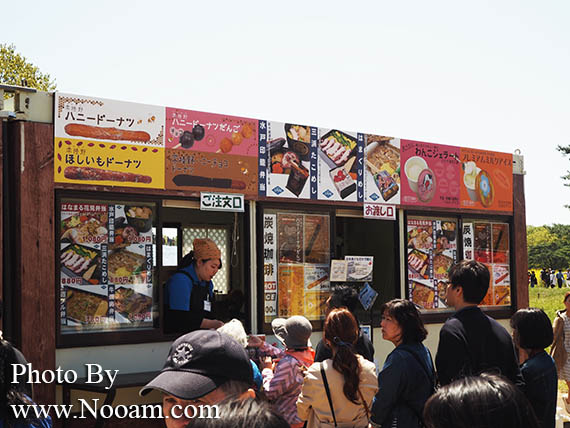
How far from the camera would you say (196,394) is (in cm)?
211

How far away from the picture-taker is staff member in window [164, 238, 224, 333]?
6809mm

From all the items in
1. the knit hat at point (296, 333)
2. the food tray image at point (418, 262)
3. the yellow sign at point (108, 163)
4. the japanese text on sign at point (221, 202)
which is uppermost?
the yellow sign at point (108, 163)

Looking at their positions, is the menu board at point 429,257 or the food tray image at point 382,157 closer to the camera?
the food tray image at point 382,157

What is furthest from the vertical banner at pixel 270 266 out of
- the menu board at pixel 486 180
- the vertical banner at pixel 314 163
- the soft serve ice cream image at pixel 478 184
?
the soft serve ice cream image at pixel 478 184

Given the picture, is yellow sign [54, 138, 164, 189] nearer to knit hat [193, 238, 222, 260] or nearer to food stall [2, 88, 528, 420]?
food stall [2, 88, 528, 420]

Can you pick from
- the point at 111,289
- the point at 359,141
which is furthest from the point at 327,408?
the point at 359,141

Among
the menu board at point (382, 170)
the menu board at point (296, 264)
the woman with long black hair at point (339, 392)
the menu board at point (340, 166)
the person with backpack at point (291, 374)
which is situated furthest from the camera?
the menu board at point (382, 170)

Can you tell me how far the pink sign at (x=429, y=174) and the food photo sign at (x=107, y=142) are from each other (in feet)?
11.5

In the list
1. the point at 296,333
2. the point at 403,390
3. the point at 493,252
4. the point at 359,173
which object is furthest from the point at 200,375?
the point at 493,252

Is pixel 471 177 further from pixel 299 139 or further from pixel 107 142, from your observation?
pixel 107 142

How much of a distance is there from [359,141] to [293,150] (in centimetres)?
104

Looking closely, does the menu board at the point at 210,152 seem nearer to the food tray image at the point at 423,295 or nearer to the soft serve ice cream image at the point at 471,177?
the food tray image at the point at 423,295

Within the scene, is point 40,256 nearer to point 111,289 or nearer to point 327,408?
point 111,289

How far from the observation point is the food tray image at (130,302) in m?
6.49
